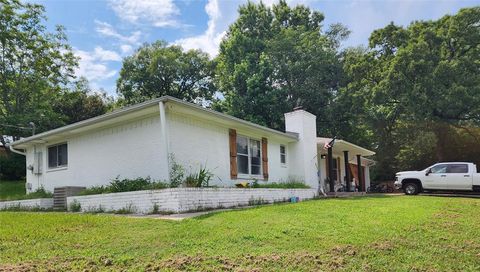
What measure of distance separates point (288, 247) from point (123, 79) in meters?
35.1

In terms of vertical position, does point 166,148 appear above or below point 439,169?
above

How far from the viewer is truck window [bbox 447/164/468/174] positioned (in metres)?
17.3

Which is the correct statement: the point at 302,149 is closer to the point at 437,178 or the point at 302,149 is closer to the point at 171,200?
the point at 437,178

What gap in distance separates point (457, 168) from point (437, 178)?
0.89 m

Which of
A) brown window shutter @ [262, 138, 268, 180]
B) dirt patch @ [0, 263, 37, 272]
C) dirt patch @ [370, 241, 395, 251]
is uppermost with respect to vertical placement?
brown window shutter @ [262, 138, 268, 180]

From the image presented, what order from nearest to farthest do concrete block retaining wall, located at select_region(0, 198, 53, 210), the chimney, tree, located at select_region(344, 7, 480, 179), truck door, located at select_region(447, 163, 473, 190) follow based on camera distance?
concrete block retaining wall, located at select_region(0, 198, 53, 210) → truck door, located at select_region(447, 163, 473, 190) → the chimney → tree, located at select_region(344, 7, 480, 179)

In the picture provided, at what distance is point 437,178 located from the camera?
17750mm

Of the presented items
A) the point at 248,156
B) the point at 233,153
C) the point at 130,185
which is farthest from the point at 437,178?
the point at 130,185

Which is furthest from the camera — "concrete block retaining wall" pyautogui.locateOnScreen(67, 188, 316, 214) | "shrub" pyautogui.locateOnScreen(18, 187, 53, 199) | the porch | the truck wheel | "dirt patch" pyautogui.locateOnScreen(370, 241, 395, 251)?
the porch

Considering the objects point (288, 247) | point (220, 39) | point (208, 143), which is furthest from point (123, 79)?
point (288, 247)

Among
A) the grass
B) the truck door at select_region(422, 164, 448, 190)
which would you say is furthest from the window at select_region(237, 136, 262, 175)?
the truck door at select_region(422, 164, 448, 190)

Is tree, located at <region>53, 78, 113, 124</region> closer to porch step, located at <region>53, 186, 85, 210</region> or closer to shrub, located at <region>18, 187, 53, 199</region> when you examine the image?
shrub, located at <region>18, 187, 53, 199</region>

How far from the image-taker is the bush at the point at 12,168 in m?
24.3

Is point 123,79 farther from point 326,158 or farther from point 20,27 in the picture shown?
point 326,158
